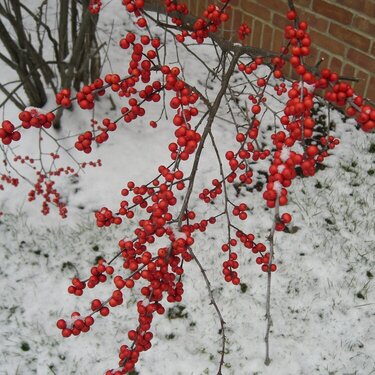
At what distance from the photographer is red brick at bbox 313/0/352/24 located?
377 centimetres

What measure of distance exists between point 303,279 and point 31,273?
1.85 m

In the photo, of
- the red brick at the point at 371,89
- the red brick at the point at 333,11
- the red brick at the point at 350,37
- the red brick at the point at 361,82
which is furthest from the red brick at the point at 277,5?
the red brick at the point at 371,89

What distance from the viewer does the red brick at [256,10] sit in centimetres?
437

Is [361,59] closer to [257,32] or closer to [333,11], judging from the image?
[333,11]

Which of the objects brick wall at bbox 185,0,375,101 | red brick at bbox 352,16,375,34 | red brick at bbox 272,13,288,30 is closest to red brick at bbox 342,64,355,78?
brick wall at bbox 185,0,375,101

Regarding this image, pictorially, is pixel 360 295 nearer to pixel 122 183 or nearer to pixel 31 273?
pixel 122 183

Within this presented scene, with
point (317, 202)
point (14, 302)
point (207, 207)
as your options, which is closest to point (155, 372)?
point (14, 302)

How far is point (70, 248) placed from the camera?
333 centimetres

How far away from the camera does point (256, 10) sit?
4457 mm

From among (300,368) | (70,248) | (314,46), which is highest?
(314,46)

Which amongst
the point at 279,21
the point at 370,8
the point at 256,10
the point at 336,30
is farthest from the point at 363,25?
the point at 256,10

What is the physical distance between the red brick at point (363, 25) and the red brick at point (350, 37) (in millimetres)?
56

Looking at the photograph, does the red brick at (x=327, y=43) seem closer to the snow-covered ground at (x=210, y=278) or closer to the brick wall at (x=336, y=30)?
the brick wall at (x=336, y=30)

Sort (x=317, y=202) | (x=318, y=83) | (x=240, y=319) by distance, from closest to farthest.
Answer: (x=318, y=83), (x=240, y=319), (x=317, y=202)
